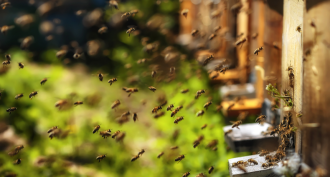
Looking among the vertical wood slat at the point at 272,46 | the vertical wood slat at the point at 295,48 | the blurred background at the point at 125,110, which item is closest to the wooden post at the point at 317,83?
the vertical wood slat at the point at 295,48

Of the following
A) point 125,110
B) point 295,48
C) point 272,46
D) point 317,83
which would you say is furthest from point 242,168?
point 125,110

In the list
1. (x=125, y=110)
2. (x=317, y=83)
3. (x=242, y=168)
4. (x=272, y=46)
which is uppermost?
(x=272, y=46)

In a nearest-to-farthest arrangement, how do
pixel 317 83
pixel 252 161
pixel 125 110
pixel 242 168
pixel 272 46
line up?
pixel 317 83 → pixel 242 168 → pixel 252 161 → pixel 272 46 → pixel 125 110

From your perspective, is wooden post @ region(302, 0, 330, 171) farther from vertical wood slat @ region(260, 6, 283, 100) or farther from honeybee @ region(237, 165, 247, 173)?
vertical wood slat @ region(260, 6, 283, 100)

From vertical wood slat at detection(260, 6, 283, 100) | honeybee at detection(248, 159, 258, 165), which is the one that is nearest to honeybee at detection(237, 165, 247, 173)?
honeybee at detection(248, 159, 258, 165)

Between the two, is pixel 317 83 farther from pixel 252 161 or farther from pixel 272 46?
pixel 272 46

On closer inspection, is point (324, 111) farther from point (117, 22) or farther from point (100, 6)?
point (100, 6)

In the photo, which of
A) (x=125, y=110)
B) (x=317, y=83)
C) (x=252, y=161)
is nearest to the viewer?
(x=317, y=83)
